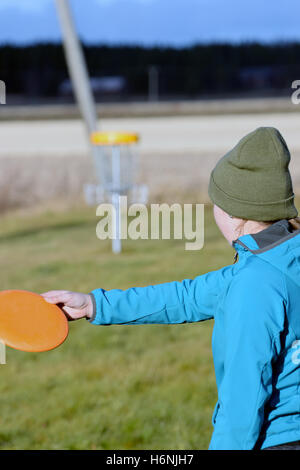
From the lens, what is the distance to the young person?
174 centimetres

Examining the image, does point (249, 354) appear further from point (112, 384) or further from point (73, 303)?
point (112, 384)

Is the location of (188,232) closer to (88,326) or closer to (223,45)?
(88,326)

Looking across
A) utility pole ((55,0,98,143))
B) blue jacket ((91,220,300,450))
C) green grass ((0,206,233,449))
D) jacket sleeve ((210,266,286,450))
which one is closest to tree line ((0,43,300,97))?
utility pole ((55,0,98,143))

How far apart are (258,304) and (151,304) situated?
22.2 inches

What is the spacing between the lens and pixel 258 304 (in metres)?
1.74

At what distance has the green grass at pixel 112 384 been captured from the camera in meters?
3.78

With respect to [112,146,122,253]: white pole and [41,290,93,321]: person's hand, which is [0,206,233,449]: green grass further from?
[41,290,93,321]: person's hand

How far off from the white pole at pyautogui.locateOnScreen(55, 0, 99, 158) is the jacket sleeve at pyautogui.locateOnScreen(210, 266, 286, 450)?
8.18 metres

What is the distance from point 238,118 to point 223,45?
17227 millimetres

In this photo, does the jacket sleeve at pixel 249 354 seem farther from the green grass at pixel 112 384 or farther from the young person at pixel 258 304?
the green grass at pixel 112 384

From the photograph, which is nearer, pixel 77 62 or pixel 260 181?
pixel 260 181

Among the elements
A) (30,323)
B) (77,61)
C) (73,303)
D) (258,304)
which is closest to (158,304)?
(73,303)

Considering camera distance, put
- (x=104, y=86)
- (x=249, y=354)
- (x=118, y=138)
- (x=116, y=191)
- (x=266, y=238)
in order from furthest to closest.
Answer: (x=104, y=86)
(x=116, y=191)
(x=118, y=138)
(x=266, y=238)
(x=249, y=354)
